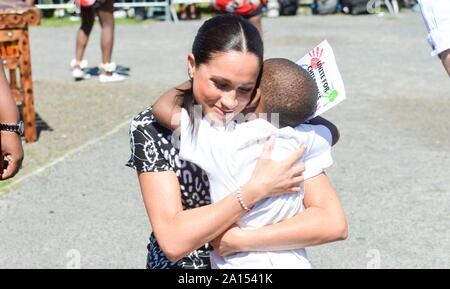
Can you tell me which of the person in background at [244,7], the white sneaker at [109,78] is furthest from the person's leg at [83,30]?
the person in background at [244,7]

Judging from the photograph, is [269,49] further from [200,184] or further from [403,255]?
[200,184]

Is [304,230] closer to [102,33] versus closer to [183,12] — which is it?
[102,33]

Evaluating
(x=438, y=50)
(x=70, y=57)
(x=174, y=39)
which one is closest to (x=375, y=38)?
(x=174, y=39)

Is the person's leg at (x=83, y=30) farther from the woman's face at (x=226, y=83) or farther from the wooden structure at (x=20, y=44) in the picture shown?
the woman's face at (x=226, y=83)

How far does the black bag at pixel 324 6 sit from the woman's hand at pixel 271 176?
15.2 metres

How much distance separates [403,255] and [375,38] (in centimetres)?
924

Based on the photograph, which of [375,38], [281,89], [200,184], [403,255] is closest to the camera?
[281,89]

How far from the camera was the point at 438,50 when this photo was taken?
2521 mm

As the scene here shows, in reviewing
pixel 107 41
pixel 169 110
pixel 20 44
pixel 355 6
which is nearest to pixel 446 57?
pixel 169 110

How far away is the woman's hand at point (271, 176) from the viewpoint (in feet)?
6.85

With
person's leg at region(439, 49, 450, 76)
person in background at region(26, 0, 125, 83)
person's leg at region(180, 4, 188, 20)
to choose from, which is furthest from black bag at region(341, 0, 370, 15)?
person's leg at region(439, 49, 450, 76)

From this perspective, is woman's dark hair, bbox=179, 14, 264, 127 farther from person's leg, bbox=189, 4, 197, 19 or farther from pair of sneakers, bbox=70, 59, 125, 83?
person's leg, bbox=189, 4, 197, 19
